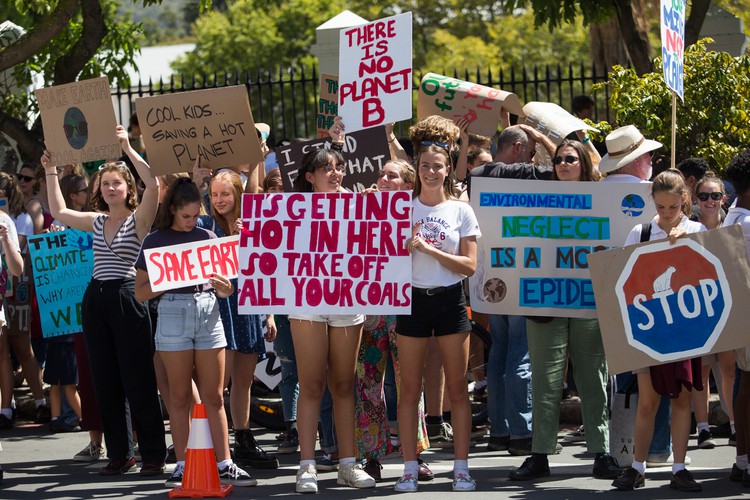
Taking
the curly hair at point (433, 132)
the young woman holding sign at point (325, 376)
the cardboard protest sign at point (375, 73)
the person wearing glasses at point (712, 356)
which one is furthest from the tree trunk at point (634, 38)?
the young woman holding sign at point (325, 376)

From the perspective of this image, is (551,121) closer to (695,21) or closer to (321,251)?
(321,251)

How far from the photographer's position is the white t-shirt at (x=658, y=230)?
24.2ft

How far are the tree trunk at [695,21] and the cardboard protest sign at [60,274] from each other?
23.0 feet

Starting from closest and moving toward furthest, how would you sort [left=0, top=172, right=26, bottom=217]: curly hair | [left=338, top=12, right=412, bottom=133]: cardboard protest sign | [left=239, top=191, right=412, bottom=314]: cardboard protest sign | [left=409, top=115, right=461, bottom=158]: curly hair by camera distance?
[left=239, top=191, right=412, bottom=314]: cardboard protest sign → [left=409, top=115, right=461, bottom=158]: curly hair → [left=338, top=12, right=412, bottom=133]: cardboard protest sign → [left=0, top=172, right=26, bottom=217]: curly hair

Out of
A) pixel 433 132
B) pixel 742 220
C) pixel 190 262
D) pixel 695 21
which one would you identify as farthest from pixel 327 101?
pixel 695 21

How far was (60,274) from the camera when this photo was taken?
388 inches

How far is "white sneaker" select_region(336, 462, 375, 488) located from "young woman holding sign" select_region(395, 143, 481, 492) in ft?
0.74

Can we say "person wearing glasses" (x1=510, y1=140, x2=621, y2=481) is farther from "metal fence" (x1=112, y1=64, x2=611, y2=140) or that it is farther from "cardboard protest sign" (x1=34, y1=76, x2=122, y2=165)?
"metal fence" (x1=112, y1=64, x2=611, y2=140)

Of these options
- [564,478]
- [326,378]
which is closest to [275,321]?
[326,378]

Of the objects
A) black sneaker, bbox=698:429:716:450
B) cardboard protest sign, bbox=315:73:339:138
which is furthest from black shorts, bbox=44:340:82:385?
black sneaker, bbox=698:429:716:450

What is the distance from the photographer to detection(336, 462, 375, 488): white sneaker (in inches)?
302

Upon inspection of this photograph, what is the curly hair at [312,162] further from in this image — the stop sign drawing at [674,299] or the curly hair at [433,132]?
the stop sign drawing at [674,299]

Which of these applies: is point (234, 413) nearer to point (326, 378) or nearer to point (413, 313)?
point (326, 378)

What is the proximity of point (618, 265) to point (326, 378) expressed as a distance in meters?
1.92
